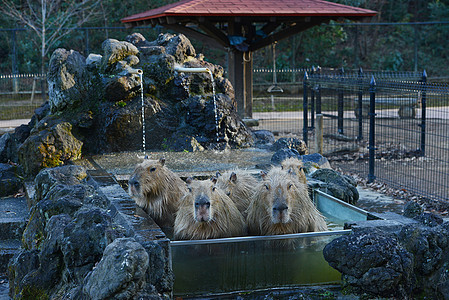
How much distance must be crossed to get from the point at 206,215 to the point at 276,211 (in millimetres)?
523

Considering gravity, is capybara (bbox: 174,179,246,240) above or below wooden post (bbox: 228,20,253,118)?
below

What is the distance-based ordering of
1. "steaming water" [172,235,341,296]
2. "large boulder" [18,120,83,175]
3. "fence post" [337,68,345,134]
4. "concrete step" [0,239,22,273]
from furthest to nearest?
"fence post" [337,68,345,134] → "large boulder" [18,120,83,175] → "concrete step" [0,239,22,273] → "steaming water" [172,235,341,296]

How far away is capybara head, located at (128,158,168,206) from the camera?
16.7 ft

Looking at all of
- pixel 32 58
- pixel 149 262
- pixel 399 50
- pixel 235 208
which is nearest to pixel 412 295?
pixel 235 208

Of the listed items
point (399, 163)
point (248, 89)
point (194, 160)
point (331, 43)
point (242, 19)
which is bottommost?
point (399, 163)

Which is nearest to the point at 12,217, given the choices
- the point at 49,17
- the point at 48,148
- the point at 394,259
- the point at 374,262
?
the point at 48,148

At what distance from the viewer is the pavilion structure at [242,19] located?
530 inches

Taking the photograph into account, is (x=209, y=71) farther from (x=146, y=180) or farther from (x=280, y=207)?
(x=280, y=207)

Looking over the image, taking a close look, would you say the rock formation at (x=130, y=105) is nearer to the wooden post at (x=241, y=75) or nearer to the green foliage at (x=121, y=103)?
the green foliage at (x=121, y=103)

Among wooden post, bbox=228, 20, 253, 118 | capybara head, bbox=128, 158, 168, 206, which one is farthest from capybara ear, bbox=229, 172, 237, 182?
wooden post, bbox=228, 20, 253, 118

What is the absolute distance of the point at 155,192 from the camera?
5.19 m

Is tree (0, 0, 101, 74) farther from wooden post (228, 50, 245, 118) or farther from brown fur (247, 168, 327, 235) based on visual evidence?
brown fur (247, 168, 327, 235)

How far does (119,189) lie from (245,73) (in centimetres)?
1015

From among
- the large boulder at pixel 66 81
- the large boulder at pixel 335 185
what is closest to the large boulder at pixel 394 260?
the large boulder at pixel 335 185
